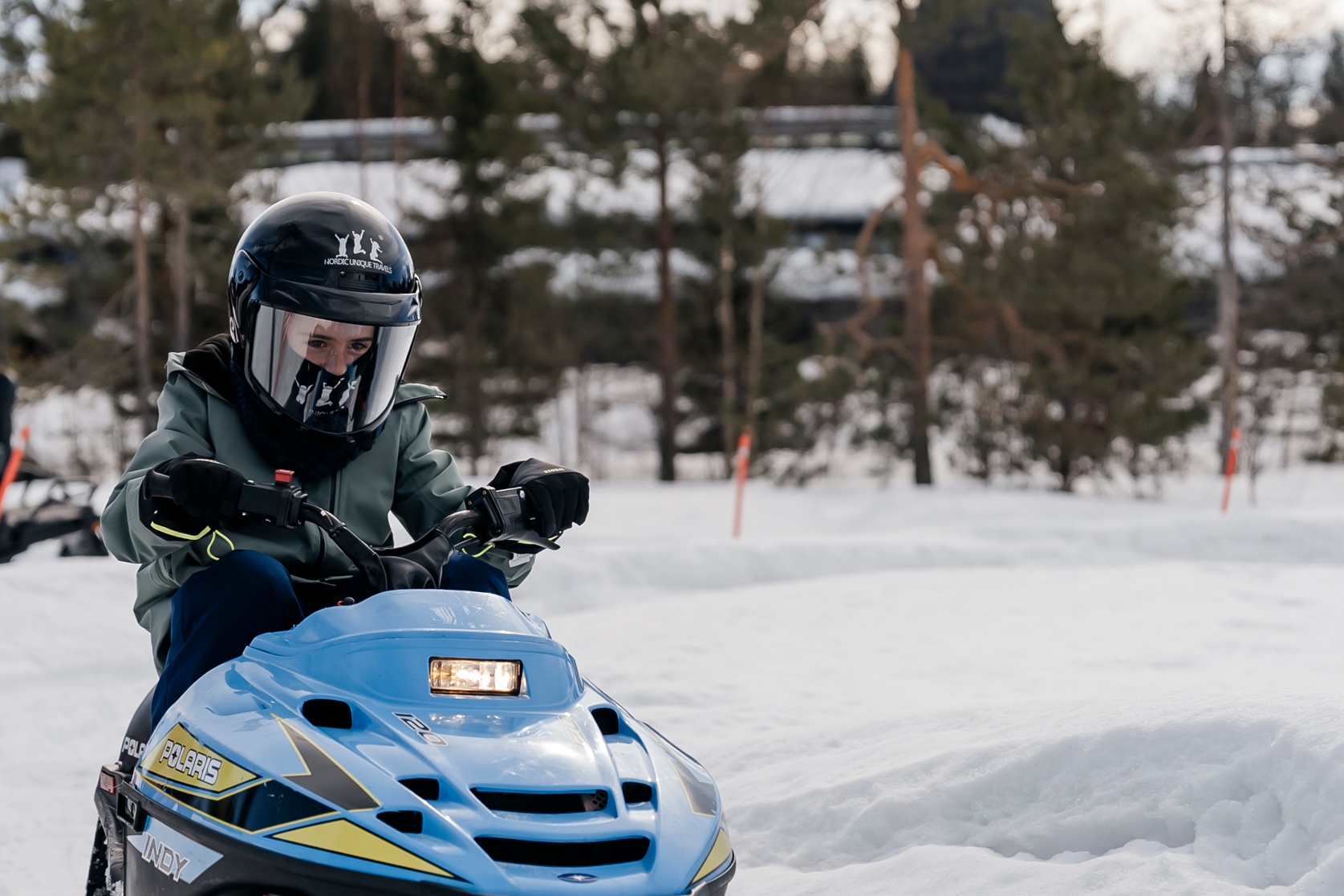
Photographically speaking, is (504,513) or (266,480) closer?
(504,513)

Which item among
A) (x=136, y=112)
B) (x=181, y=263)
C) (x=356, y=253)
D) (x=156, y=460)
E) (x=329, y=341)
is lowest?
(x=156, y=460)

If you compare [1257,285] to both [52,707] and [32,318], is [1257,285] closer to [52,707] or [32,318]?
[32,318]

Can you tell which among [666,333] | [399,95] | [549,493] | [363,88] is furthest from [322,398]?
[363,88]

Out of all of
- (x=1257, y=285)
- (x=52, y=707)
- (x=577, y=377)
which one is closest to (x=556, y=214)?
(x=577, y=377)

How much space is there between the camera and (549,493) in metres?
2.78

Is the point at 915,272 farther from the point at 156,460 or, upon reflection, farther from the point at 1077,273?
the point at 156,460

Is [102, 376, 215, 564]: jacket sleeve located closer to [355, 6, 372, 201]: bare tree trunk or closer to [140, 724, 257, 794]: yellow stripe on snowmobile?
[140, 724, 257, 794]: yellow stripe on snowmobile

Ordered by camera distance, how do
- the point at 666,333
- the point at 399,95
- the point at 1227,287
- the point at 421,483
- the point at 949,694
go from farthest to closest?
the point at 399,95
the point at 666,333
the point at 1227,287
the point at 949,694
the point at 421,483

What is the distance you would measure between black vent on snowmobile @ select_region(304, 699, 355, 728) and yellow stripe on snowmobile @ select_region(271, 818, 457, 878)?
0.68ft

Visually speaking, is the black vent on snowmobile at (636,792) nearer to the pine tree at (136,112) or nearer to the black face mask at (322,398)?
the black face mask at (322,398)

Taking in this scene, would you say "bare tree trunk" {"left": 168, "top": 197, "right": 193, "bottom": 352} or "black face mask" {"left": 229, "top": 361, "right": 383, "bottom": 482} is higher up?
"bare tree trunk" {"left": 168, "top": 197, "right": 193, "bottom": 352}

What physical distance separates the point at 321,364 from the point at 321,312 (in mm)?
123

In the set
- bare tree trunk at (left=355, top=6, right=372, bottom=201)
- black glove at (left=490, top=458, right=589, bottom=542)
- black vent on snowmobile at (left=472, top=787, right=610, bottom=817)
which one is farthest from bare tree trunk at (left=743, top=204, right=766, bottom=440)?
black vent on snowmobile at (left=472, top=787, right=610, bottom=817)

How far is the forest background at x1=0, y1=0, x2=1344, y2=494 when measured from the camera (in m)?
18.3
